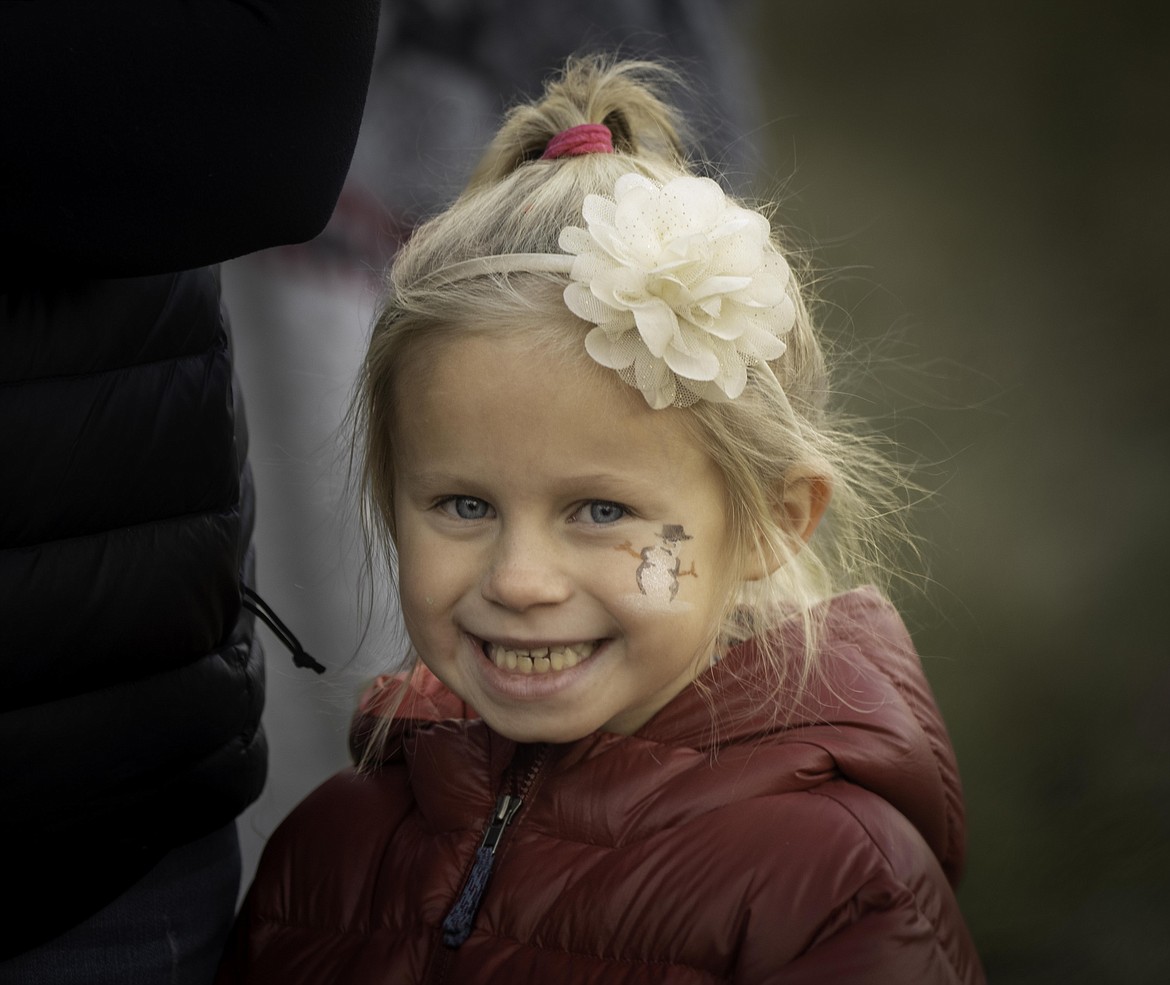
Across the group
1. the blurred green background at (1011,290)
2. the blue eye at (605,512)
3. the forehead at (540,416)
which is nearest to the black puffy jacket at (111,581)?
the forehead at (540,416)

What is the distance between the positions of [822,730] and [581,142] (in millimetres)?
669

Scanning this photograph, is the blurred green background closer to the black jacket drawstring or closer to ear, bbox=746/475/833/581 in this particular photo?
ear, bbox=746/475/833/581

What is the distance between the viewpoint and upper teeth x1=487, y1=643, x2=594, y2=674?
4.13 feet

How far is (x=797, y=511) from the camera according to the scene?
137 cm

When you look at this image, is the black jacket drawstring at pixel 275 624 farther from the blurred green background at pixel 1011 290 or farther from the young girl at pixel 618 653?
the blurred green background at pixel 1011 290

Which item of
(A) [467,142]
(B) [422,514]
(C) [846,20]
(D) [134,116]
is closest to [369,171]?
(A) [467,142]

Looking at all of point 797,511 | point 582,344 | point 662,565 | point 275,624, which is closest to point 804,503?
point 797,511

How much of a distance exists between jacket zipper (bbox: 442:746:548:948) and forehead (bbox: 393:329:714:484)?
33 cm

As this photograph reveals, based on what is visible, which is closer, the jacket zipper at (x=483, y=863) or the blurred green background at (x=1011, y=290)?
the jacket zipper at (x=483, y=863)

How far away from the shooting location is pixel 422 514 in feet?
4.25

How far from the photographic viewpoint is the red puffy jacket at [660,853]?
1179 millimetres

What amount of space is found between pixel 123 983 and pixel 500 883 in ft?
1.23

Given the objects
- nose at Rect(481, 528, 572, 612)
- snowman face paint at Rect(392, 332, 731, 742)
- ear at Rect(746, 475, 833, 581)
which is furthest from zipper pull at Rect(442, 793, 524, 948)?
ear at Rect(746, 475, 833, 581)

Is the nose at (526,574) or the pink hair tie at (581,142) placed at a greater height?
the pink hair tie at (581,142)
